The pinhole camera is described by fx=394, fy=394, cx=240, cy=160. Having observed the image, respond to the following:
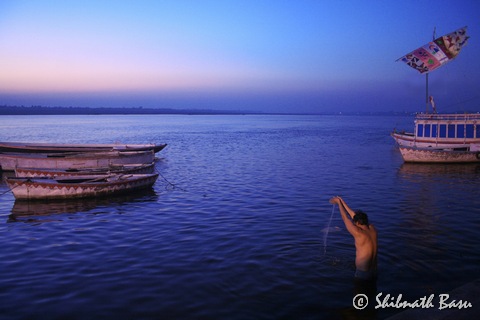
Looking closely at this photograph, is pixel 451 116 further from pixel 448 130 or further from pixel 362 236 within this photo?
pixel 362 236

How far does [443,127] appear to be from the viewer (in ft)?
111

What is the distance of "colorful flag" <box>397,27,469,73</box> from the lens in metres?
31.5

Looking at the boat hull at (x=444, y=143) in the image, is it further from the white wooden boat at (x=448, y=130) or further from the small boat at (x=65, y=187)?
the small boat at (x=65, y=187)

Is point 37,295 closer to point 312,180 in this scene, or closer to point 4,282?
point 4,282

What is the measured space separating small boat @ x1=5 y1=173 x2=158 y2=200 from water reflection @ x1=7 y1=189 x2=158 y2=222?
275 mm

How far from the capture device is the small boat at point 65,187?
19375 millimetres

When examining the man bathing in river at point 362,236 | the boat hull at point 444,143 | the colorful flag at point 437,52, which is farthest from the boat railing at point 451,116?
the man bathing in river at point 362,236

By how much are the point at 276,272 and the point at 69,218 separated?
10.4 meters

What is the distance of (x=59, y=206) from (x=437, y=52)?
30533 mm

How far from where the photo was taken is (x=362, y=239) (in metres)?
8.34

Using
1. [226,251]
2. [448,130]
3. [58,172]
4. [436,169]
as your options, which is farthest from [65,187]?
[448,130]

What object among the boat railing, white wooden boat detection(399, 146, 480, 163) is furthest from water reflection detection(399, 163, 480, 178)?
the boat railing

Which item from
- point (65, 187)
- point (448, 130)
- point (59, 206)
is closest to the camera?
point (59, 206)

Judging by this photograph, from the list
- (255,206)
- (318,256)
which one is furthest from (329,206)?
(318,256)
